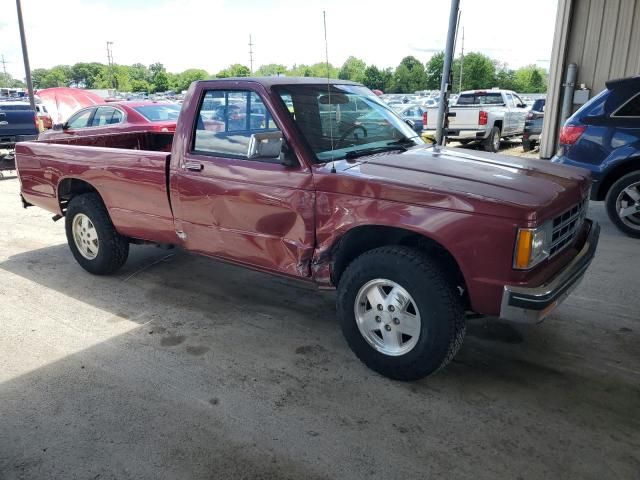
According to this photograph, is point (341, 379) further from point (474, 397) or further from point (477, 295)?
point (477, 295)

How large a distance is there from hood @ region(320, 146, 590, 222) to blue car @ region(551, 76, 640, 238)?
297cm

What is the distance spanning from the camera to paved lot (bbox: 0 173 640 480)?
106 inches

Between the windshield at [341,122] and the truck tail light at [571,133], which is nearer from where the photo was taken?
the windshield at [341,122]

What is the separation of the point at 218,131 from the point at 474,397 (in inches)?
105

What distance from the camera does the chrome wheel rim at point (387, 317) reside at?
328 centimetres

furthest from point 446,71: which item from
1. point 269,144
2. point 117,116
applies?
point 117,116

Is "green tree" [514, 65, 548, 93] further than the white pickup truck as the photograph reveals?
Yes

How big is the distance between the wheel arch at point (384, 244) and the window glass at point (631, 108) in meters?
4.42

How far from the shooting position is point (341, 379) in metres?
3.46

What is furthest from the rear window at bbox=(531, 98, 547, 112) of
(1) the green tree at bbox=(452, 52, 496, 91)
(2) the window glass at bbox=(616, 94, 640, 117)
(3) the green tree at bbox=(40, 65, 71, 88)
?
(3) the green tree at bbox=(40, 65, 71, 88)

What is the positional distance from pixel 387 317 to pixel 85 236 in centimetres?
349

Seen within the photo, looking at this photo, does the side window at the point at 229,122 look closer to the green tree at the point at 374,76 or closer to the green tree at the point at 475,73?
the green tree at the point at 374,76

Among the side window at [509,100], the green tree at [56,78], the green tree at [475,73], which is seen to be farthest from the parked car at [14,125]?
the green tree at [56,78]

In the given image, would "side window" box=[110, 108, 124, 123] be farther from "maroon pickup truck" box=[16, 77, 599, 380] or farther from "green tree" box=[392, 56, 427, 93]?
"green tree" box=[392, 56, 427, 93]
